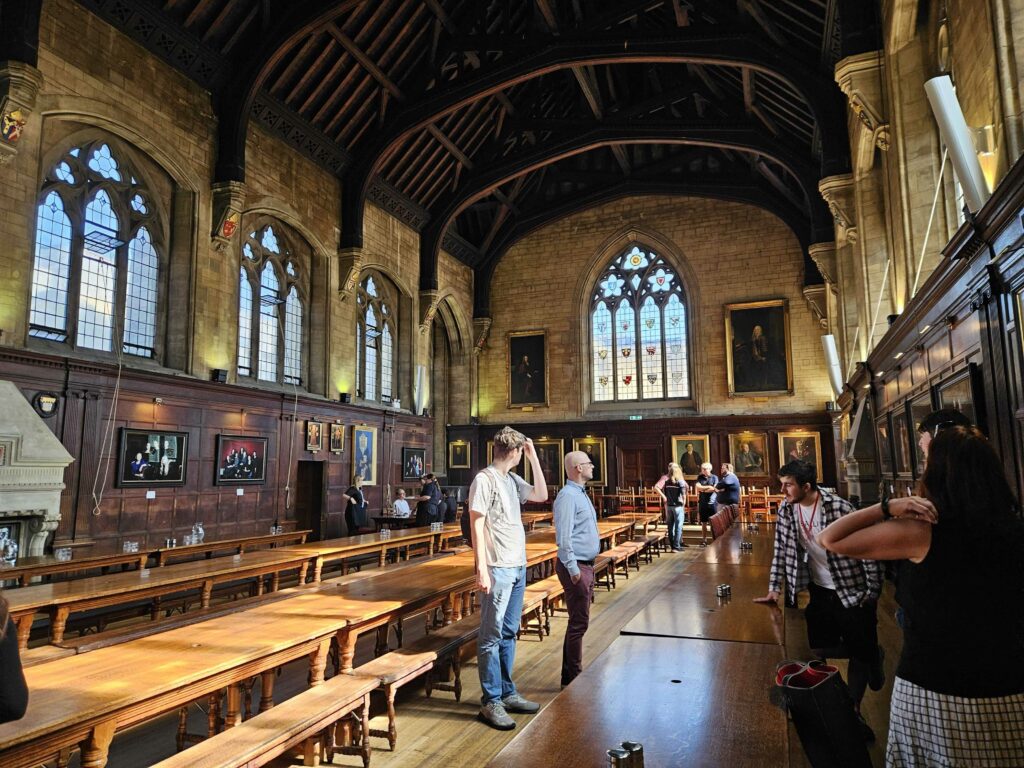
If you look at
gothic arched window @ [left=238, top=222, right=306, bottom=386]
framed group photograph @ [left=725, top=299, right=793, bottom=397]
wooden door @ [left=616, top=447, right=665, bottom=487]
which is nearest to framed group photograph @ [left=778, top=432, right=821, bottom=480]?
framed group photograph @ [left=725, top=299, right=793, bottom=397]

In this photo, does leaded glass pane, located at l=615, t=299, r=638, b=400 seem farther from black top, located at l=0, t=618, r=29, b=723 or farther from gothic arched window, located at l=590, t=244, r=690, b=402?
black top, located at l=0, t=618, r=29, b=723

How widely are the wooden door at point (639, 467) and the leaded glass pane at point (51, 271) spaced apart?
1256 centimetres

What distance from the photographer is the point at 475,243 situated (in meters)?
18.9

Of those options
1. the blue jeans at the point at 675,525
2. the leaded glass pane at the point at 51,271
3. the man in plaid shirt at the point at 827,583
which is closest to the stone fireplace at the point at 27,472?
the leaded glass pane at the point at 51,271

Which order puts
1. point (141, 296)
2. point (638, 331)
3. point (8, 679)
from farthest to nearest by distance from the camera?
point (638, 331) → point (141, 296) → point (8, 679)

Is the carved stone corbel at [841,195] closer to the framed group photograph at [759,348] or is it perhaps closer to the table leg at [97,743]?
the framed group photograph at [759,348]

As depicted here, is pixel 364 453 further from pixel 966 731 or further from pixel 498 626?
pixel 966 731

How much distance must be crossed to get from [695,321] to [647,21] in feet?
23.3

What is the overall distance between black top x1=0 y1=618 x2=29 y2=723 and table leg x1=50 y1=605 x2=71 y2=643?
9.62ft

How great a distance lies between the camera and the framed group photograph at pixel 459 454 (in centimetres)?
1823

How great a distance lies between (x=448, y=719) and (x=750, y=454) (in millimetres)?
13537

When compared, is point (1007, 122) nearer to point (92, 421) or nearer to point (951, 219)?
point (951, 219)

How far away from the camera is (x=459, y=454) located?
18328 millimetres

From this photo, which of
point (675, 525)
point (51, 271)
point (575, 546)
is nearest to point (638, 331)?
point (675, 525)
